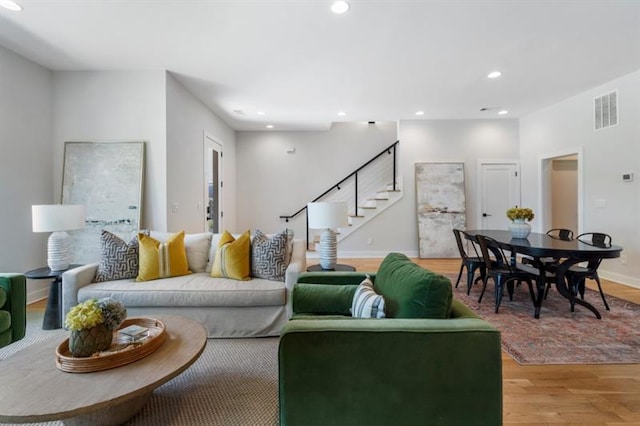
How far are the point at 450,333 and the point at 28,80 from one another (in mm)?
5085

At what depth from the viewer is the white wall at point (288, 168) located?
24.3ft

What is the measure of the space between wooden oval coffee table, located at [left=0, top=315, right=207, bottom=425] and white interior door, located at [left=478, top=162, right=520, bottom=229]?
6.25 m

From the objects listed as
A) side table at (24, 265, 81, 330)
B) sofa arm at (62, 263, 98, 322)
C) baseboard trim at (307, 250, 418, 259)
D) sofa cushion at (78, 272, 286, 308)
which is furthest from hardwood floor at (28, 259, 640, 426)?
baseboard trim at (307, 250, 418, 259)

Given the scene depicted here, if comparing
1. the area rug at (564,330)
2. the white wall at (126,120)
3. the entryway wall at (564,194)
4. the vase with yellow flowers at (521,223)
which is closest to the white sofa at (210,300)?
the white wall at (126,120)

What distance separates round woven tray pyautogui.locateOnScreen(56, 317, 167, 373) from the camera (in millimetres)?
1484

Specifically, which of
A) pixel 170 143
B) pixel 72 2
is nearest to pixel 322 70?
pixel 170 143

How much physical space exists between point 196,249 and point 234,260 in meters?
0.60

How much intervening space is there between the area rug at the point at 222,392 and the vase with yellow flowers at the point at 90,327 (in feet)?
0.94

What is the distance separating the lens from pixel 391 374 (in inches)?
49.8

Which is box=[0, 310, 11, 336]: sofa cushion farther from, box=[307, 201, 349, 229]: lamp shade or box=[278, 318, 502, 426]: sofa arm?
box=[307, 201, 349, 229]: lamp shade

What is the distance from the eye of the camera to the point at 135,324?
198 centimetres

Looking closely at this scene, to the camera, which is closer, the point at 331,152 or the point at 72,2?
the point at 72,2

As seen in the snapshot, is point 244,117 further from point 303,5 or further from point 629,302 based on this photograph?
point 629,302

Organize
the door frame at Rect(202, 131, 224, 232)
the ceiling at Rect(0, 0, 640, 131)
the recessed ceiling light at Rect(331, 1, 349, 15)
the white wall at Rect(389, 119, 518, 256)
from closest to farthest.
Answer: the recessed ceiling light at Rect(331, 1, 349, 15) → the ceiling at Rect(0, 0, 640, 131) → the door frame at Rect(202, 131, 224, 232) → the white wall at Rect(389, 119, 518, 256)
